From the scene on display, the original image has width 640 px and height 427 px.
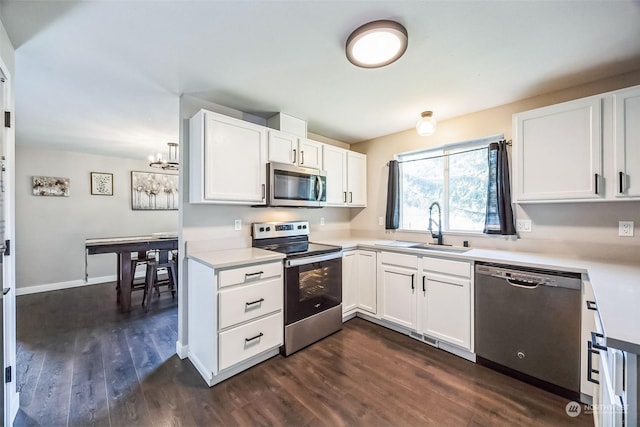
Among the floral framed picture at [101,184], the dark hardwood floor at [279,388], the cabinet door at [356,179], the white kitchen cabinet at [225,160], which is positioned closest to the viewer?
the dark hardwood floor at [279,388]

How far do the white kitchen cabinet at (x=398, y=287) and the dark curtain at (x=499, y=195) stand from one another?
2.80 ft

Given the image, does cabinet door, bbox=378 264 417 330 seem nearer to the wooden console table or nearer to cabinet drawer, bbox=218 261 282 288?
cabinet drawer, bbox=218 261 282 288

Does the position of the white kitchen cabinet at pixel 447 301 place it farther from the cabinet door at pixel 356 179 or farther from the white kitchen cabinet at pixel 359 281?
the cabinet door at pixel 356 179

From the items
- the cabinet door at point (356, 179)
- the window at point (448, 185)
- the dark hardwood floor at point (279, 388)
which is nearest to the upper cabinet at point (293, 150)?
the cabinet door at point (356, 179)

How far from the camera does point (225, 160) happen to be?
2256mm

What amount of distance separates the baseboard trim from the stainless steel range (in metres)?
3.96

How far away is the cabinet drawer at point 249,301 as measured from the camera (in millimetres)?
1925

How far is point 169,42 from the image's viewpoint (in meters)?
1.63

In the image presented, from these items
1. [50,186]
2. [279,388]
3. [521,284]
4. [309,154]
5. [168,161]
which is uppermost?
[168,161]

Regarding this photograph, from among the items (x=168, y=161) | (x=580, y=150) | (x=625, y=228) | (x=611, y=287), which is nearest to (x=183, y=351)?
(x=168, y=161)

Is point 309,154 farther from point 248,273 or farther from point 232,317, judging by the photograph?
point 232,317

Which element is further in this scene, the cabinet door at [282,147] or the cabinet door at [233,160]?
the cabinet door at [282,147]

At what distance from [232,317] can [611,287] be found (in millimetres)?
2255

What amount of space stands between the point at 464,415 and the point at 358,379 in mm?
709
